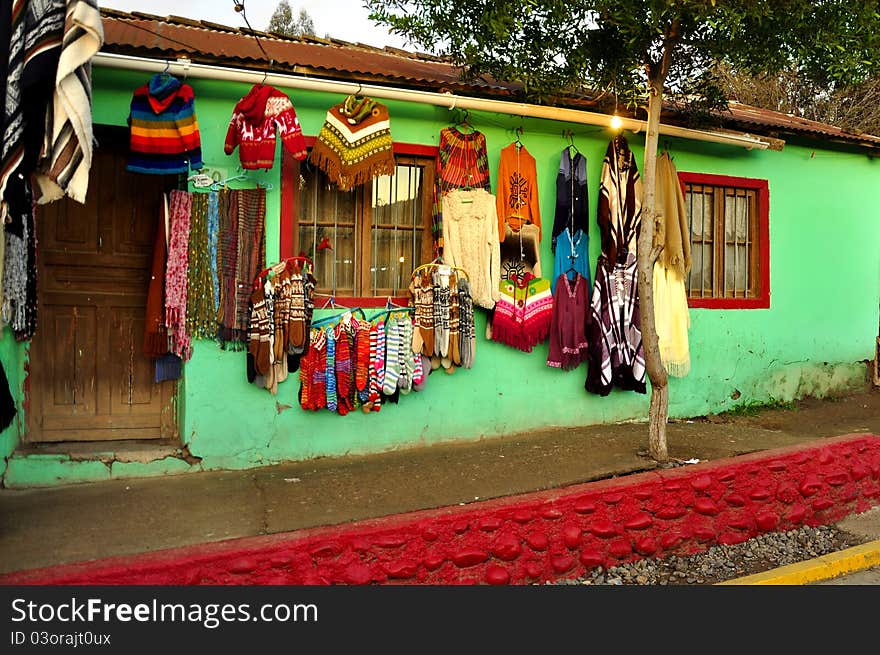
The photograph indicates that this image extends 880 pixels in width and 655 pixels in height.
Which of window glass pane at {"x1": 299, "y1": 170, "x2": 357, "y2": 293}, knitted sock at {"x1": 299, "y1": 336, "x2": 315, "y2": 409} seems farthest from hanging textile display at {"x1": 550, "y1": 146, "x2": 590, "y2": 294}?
knitted sock at {"x1": 299, "y1": 336, "x2": 315, "y2": 409}

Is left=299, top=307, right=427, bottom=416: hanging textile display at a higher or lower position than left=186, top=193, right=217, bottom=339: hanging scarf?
lower

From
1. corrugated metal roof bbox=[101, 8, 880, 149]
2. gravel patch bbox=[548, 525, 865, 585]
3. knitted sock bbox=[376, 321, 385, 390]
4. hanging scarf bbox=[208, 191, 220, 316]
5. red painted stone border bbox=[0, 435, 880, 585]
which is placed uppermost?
corrugated metal roof bbox=[101, 8, 880, 149]

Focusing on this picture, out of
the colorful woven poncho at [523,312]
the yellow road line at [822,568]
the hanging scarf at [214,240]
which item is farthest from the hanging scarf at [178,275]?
the yellow road line at [822,568]

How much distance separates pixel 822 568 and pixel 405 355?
3412 mm

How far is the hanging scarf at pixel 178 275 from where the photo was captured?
5.62m

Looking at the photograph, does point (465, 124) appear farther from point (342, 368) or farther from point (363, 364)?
point (342, 368)

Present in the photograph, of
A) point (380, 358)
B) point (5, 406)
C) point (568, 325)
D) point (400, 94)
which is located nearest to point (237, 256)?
point (380, 358)

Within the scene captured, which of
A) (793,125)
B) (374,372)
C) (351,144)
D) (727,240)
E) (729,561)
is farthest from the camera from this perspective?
(793,125)

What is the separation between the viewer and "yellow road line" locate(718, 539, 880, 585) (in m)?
4.80

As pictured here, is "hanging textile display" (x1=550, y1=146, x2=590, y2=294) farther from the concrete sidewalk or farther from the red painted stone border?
the red painted stone border

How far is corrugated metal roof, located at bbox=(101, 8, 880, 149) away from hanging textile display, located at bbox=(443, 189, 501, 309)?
3.16 feet

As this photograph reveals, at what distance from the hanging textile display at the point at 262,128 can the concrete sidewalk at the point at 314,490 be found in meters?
2.41

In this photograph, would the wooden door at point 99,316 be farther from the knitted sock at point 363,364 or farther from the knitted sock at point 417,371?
the knitted sock at point 417,371

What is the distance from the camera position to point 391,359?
6.14 metres
